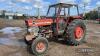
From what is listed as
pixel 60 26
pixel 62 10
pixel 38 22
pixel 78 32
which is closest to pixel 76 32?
pixel 78 32

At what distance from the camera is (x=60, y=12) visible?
10.9m

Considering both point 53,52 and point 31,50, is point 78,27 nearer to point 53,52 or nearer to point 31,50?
point 53,52

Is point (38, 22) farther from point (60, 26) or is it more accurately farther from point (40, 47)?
point (40, 47)

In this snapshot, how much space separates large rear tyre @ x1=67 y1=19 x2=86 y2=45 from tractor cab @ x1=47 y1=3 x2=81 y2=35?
0.41 m

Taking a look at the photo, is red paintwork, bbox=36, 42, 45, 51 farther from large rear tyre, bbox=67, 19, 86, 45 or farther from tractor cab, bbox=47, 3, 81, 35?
large rear tyre, bbox=67, 19, 86, 45

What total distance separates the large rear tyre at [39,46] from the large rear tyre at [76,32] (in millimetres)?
1986

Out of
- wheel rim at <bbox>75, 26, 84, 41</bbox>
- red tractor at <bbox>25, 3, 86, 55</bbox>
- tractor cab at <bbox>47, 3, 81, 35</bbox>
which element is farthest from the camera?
wheel rim at <bbox>75, 26, 84, 41</bbox>

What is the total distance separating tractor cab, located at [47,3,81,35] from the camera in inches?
426

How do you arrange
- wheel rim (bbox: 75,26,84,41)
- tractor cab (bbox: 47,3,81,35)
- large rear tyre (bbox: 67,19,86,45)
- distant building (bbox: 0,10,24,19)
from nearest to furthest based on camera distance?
large rear tyre (bbox: 67,19,86,45), tractor cab (bbox: 47,3,81,35), wheel rim (bbox: 75,26,84,41), distant building (bbox: 0,10,24,19)

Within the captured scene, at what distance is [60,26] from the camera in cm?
1102

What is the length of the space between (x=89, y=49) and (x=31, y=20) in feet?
10.4

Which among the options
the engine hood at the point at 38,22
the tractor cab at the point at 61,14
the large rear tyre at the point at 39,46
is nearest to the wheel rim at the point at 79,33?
the tractor cab at the point at 61,14

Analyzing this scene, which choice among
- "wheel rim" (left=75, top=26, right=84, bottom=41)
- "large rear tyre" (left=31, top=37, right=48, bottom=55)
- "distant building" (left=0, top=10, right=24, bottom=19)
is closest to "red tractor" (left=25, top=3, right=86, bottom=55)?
"wheel rim" (left=75, top=26, right=84, bottom=41)

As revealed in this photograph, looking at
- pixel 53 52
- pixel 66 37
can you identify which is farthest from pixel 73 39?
pixel 53 52
